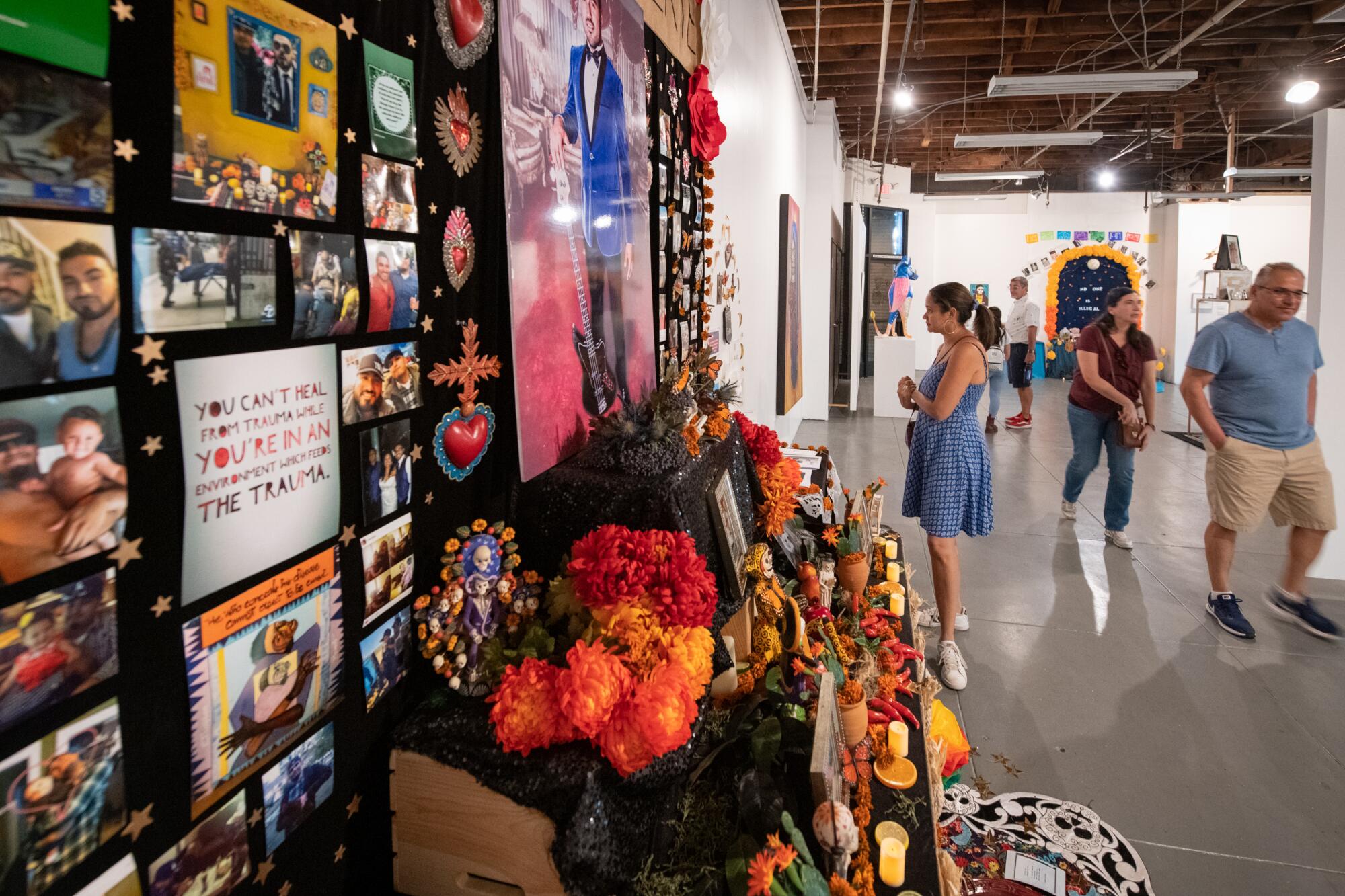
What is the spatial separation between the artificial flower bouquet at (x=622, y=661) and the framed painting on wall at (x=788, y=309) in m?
4.40

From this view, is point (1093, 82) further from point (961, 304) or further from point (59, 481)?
point (59, 481)

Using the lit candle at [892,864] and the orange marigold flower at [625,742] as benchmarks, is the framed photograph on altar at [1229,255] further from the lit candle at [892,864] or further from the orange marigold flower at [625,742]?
the orange marigold flower at [625,742]

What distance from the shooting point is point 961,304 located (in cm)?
269

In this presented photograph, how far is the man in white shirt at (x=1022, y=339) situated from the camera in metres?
8.52

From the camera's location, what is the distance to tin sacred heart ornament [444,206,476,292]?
4.31 feet

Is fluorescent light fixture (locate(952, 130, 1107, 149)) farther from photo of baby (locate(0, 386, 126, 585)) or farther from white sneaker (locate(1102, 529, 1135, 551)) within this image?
photo of baby (locate(0, 386, 126, 585))

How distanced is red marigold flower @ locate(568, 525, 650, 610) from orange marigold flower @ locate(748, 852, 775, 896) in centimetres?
45

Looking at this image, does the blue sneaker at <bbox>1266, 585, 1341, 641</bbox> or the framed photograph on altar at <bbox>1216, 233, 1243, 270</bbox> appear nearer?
the blue sneaker at <bbox>1266, 585, 1341, 641</bbox>

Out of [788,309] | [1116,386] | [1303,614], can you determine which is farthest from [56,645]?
[788,309]

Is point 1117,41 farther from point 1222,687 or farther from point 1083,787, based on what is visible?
point 1083,787

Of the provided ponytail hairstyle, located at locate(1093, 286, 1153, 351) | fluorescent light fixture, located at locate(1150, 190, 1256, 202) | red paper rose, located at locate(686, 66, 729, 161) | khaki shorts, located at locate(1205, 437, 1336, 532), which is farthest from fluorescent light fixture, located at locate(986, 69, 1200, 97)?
fluorescent light fixture, located at locate(1150, 190, 1256, 202)

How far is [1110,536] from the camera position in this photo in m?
4.36

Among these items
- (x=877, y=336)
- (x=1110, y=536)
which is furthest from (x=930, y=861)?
(x=877, y=336)

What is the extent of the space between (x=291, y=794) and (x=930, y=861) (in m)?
1.12
